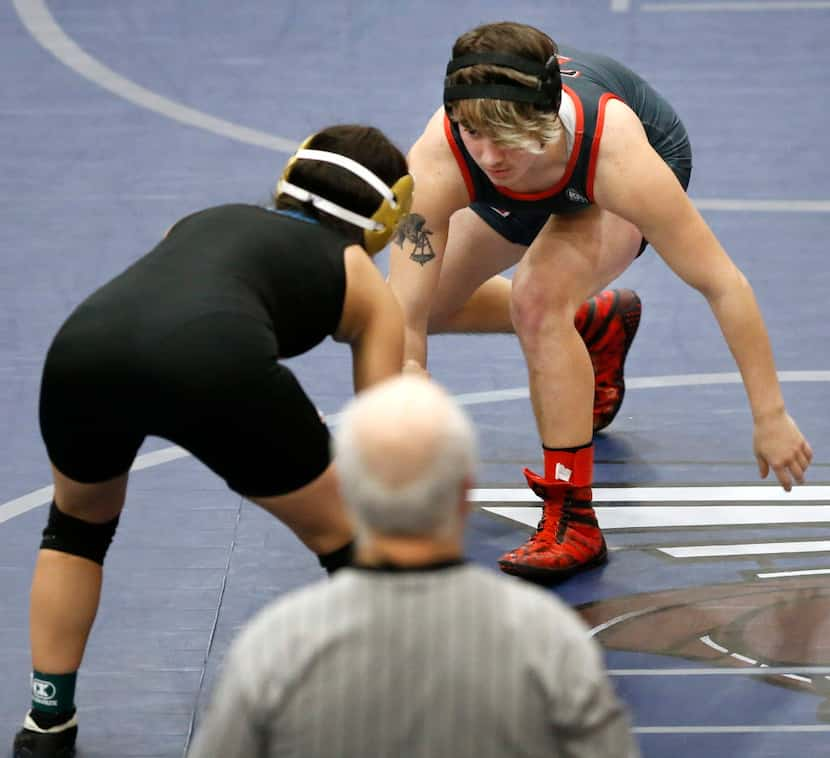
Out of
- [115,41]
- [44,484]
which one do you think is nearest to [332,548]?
[44,484]

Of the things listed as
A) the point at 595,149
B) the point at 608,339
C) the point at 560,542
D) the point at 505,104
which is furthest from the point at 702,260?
the point at 608,339

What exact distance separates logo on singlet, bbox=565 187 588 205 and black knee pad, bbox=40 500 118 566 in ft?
4.76

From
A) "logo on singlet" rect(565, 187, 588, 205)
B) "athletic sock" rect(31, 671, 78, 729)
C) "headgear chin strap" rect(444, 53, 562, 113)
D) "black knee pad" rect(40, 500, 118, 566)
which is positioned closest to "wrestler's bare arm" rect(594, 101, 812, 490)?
"logo on singlet" rect(565, 187, 588, 205)

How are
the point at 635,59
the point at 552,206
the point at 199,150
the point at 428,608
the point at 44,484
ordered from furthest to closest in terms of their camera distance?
the point at 635,59 < the point at 199,150 < the point at 44,484 < the point at 552,206 < the point at 428,608

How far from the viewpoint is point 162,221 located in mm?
6438

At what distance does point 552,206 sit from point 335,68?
152 inches

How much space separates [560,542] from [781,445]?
0.69m

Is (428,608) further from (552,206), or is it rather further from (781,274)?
(781,274)

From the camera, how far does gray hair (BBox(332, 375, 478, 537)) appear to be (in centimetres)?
190

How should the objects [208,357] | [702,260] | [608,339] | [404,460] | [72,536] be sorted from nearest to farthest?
[404,460], [208,357], [72,536], [702,260], [608,339]

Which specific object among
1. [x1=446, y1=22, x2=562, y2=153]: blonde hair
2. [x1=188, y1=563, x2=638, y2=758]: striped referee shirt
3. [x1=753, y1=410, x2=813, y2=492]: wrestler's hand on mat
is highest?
[x1=188, y1=563, x2=638, y2=758]: striped referee shirt

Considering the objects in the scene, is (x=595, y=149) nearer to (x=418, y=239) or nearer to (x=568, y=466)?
(x=418, y=239)

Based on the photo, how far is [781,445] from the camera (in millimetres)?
3896

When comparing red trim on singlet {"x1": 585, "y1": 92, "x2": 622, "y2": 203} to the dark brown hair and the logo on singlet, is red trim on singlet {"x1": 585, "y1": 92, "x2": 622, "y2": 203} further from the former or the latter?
the dark brown hair
